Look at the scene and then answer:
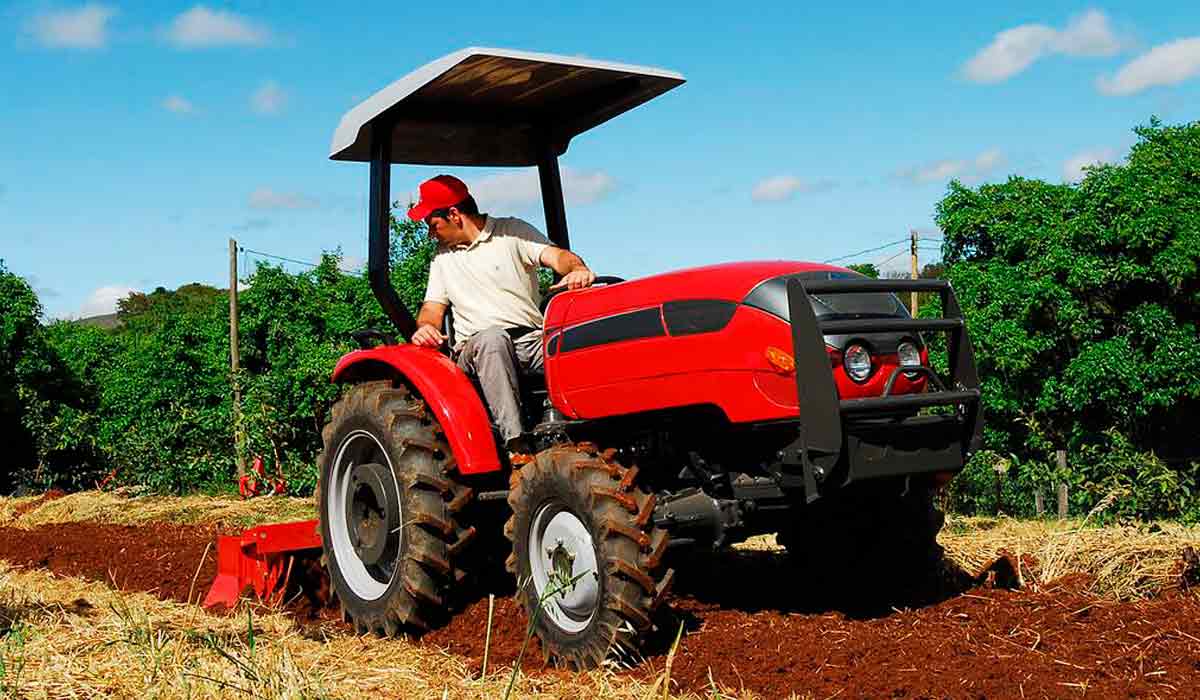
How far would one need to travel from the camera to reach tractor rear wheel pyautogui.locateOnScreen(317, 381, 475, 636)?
5.48 metres

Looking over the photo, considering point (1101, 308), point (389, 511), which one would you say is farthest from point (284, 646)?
point (1101, 308)

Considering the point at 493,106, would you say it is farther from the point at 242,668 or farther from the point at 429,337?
the point at 242,668

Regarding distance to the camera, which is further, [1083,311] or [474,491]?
[1083,311]

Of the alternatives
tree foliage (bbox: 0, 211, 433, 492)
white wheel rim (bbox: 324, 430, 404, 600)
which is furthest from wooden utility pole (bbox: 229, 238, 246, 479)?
white wheel rim (bbox: 324, 430, 404, 600)

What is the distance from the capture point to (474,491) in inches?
224

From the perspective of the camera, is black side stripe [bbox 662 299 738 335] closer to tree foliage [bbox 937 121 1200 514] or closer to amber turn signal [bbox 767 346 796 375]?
amber turn signal [bbox 767 346 796 375]

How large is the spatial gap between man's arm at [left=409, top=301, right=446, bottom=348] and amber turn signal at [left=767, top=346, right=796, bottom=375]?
6.33 ft

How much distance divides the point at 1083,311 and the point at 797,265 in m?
21.3

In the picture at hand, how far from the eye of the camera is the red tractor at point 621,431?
4543mm

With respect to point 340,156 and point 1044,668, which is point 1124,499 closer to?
point 1044,668

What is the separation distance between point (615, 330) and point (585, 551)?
0.87 metres

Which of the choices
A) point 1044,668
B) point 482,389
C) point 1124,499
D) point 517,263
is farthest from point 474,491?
point 1124,499

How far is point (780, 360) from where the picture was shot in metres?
4.50

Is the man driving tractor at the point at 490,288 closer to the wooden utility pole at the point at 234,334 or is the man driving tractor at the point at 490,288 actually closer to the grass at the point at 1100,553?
the grass at the point at 1100,553
